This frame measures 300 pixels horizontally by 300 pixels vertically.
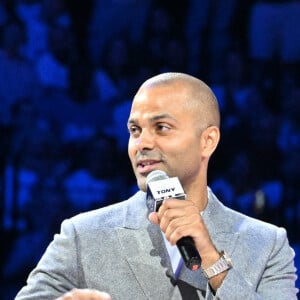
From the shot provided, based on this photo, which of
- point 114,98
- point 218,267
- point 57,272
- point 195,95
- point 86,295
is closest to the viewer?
point 86,295

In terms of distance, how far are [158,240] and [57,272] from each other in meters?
0.21

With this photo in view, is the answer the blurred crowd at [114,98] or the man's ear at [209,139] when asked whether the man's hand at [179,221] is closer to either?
the man's ear at [209,139]

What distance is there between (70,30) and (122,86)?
0.34 meters

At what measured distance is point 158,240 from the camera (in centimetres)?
147

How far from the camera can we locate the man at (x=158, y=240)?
1.41 metres

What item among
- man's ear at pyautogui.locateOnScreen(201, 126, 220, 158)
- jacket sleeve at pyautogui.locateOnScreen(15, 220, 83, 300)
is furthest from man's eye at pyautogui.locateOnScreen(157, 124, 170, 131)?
jacket sleeve at pyautogui.locateOnScreen(15, 220, 83, 300)

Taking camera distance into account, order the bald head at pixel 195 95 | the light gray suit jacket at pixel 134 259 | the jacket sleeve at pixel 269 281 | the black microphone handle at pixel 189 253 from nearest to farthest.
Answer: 1. the black microphone handle at pixel 189 253
2. the jacket sleeve at pixel 269 281
3. the light gray suit jacket at pixel 134 259
4. the bald head at pixel 195 95

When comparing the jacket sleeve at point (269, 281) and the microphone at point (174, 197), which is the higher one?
the microphone at point (174, 197)

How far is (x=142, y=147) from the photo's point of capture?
142 centimetres

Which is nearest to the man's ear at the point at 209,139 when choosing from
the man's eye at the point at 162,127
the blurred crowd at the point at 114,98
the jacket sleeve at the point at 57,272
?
the man's eye at the point at 162,127

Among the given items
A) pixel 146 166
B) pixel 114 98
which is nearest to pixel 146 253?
pixel 146 166

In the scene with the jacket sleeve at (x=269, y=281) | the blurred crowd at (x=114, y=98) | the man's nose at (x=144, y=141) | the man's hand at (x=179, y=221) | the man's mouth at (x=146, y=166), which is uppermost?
the blurred crowd at (x=114, y=98)

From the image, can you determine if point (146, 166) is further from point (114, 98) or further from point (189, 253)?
point (114, 98)

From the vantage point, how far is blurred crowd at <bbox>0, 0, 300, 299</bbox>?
10.2 ft
